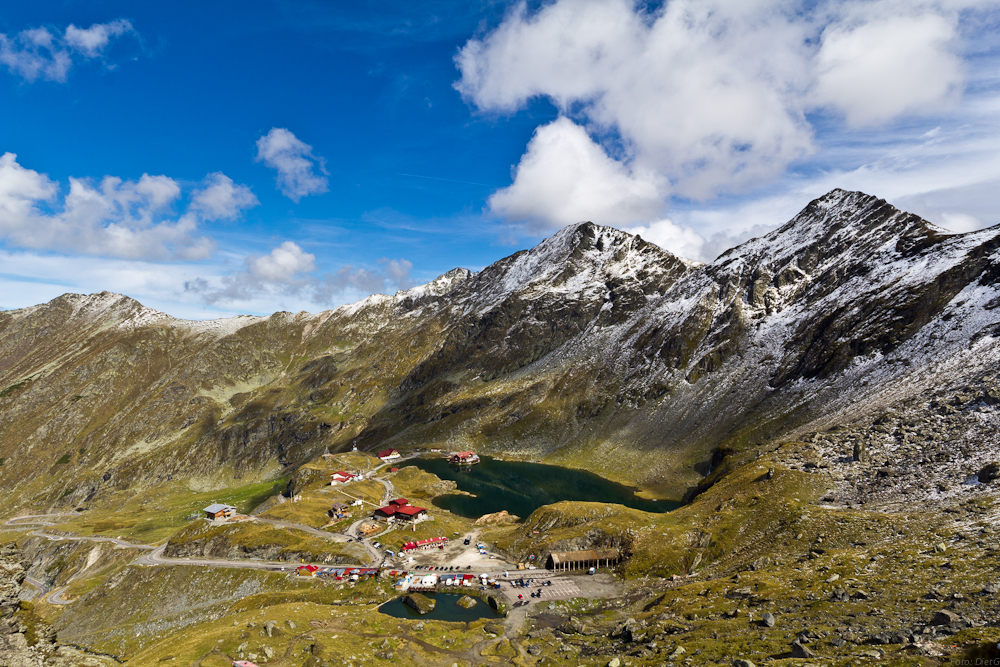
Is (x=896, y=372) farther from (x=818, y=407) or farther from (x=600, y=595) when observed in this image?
(x=600, y=595)

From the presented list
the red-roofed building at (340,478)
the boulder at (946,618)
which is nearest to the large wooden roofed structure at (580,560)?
the boulder at (946,618)

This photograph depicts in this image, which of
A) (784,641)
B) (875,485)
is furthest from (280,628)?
(875,485)

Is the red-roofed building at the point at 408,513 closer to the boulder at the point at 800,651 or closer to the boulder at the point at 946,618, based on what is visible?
the boulder at the point at 800,651

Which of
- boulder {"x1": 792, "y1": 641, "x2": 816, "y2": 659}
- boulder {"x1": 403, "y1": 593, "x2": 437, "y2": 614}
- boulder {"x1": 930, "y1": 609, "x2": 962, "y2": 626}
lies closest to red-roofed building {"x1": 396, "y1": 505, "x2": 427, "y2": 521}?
boulder {"x1": 403, "y1": 593, "x2": 437, "y2": 614}

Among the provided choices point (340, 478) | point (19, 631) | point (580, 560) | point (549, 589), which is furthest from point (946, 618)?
point (340, 478)

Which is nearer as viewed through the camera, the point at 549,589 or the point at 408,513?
the point at 549,589

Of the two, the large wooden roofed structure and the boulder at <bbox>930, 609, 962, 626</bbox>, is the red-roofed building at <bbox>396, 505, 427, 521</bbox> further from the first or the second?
the boulder at <bbox>930, 609, 962, 626</bbox>

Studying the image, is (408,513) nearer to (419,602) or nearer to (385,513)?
(385,513)
